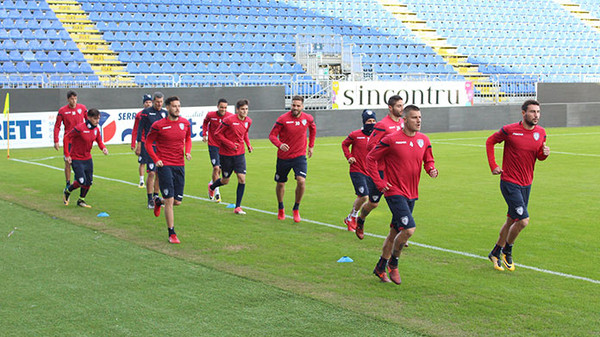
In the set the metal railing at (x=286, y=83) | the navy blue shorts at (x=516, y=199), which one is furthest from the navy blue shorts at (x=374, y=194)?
the metal railing at (x=286, y=83)

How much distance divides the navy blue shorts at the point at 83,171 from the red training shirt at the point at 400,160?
7396 millimetres

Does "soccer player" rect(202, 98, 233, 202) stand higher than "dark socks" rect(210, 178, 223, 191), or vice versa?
"soccer player" rect(202, 98, 233, 202)

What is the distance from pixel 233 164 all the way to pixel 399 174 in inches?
218

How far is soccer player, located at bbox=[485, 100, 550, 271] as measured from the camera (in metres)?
8.27

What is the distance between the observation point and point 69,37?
34.0m

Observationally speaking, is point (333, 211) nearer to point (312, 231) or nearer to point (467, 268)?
point (312, 231)

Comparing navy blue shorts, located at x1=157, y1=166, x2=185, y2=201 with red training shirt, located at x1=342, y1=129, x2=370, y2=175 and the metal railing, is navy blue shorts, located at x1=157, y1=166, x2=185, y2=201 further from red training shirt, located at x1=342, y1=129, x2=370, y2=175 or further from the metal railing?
the metal railing

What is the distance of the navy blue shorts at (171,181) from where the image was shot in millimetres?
10188

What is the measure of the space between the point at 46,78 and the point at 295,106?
66.4 feet

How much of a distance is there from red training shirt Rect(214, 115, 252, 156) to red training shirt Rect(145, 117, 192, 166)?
2.19m

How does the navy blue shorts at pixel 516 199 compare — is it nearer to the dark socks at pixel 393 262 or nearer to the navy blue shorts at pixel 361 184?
the dark socks at pixel 393 262

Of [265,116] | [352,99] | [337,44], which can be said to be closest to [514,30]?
[337,44]

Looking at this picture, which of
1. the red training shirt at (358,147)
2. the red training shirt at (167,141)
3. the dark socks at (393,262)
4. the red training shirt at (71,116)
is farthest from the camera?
the red training shirt at (71,116)

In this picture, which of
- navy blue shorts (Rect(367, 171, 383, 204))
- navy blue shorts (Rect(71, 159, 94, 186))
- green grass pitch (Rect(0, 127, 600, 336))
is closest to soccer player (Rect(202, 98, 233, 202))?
green grass pitch (Rect(0, 127, 600, 336))
